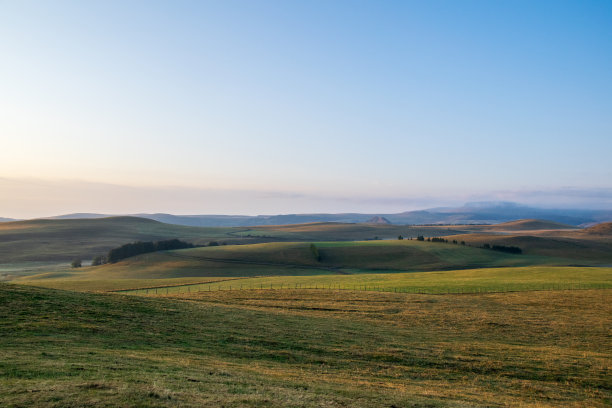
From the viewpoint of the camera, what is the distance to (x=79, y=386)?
11531mm

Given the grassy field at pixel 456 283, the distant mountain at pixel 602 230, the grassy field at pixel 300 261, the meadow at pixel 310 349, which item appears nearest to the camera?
the meadow at pixel 310 349

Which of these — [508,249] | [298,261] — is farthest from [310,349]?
[508,249]

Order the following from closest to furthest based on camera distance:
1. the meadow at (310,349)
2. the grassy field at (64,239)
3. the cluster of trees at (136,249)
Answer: the meadow at (310,349), the cluster of trees at (136,249), the grassy field at (64,239)

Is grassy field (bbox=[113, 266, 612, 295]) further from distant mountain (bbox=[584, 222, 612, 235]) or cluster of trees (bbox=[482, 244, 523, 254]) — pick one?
distant mountain (bbox=[584, 222, 612, 235])

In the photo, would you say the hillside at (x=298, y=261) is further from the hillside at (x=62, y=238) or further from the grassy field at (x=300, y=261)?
the hillside at (x=62, y=238)

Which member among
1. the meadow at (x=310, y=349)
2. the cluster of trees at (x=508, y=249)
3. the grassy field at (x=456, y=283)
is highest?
the meadow at (x=310, y=349)

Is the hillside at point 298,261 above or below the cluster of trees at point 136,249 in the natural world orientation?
below

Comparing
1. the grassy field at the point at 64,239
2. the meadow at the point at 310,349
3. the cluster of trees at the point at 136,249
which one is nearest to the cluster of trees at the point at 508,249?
the meadow at the point at 310,349

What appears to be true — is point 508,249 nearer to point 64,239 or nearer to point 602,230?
point 602,230

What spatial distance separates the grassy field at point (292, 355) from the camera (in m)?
12.7

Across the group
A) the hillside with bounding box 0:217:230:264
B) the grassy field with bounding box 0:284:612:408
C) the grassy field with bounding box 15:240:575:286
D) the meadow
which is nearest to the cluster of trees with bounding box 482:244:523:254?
the grassy field with bounding box 15:240:575:286

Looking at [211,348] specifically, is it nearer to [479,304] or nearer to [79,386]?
[79,386]

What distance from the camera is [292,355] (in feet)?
70.3

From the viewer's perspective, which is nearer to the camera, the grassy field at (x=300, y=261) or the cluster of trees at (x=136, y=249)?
the grassy field at (x=300, y=261)
